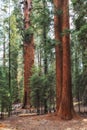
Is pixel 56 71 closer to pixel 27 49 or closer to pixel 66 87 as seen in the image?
pixel 66 87

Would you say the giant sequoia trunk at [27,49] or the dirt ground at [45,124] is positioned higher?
the giant sequoia trunk at [27,49]

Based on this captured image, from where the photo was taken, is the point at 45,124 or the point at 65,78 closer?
the point at 45,124

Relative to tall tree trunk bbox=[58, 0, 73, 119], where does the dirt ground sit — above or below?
below

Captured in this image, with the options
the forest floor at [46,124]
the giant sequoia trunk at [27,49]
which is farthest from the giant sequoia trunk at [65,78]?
the giant sequoia trunk at [27,49]

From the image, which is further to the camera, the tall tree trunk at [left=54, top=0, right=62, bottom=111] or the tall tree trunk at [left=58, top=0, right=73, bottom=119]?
the tall tree trunk at [left=54, top=0, right=62, bottom=111]

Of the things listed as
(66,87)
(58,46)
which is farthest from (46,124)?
(58,46)

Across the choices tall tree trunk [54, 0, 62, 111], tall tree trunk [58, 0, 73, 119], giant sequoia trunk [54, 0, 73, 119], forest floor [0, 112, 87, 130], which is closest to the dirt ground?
forest floor [0, 112, 87, 130]

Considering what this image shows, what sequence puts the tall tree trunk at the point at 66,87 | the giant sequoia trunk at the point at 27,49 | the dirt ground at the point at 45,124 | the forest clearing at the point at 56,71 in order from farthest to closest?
the giant sequoia trunk at the point at 27,49 → the tall tree trunk at the point at 66,87 → the forest clearing at the point at 56,71 → the dirt ground at the point at 45,124

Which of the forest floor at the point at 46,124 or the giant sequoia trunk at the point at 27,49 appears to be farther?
the giant sequoia trunk at the point at 27,49

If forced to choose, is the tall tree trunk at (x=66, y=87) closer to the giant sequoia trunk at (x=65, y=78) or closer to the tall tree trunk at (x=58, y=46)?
the giant sequoia trunk at (x=65, y=78)

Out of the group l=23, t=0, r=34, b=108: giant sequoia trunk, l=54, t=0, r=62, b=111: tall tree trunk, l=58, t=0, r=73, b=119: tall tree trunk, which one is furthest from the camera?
l=23, t=0, r=34, b=108: giant sequoia trunk

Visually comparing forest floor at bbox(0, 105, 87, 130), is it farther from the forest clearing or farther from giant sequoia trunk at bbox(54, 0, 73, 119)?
giant sequoia trunk at bbox(54, 0, 73, 119)

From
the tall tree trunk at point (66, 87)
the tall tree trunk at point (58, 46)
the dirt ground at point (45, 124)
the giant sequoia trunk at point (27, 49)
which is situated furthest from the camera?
the giant sequoia trunk at point (27, 49)

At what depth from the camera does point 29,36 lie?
24.5 meters
